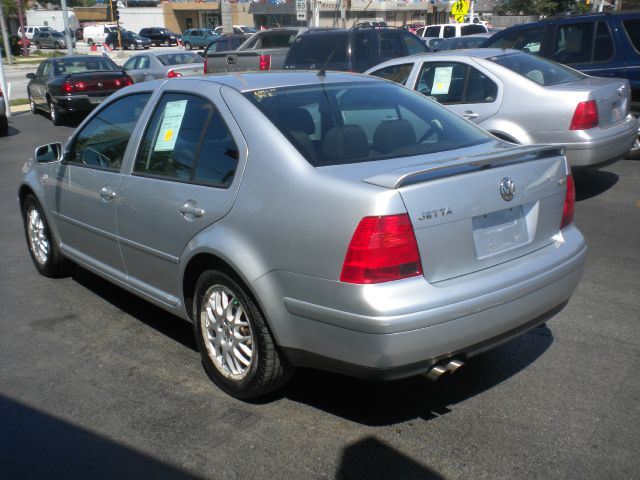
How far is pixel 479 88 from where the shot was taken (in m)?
8.01

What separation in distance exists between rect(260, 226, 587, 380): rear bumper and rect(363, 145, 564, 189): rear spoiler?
1.49 feet

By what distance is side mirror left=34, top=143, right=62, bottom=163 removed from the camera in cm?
551

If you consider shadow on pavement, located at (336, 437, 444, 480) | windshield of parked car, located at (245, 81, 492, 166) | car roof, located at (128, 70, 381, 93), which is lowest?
shadow on pavement, located at (336, 437, 444, 480)

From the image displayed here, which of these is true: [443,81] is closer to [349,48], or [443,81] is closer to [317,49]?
[349,48]

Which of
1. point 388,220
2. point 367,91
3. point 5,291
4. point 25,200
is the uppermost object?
point 367,91

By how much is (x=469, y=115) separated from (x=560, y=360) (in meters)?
4.29

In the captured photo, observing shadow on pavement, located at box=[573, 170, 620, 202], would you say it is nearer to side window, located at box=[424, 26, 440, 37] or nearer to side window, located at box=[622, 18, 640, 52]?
side window, located at box=[622, 18, 640, 52]

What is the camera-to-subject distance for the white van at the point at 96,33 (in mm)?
60781

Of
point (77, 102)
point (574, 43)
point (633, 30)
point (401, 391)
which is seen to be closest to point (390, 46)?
point (574, 43)

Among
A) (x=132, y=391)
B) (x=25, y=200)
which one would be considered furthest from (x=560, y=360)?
(x=25, y=200)

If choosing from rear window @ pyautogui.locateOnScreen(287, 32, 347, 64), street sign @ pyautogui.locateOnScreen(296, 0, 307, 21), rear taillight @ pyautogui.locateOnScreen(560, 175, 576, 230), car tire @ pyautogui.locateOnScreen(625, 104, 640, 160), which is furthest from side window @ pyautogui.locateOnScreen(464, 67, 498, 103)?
street sign @ pyautogui.locateOnScreen(296, 0, 307, 21)

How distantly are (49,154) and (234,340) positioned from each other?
271cm

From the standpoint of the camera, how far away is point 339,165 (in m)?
3.47

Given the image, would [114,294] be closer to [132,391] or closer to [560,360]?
[132,391]
